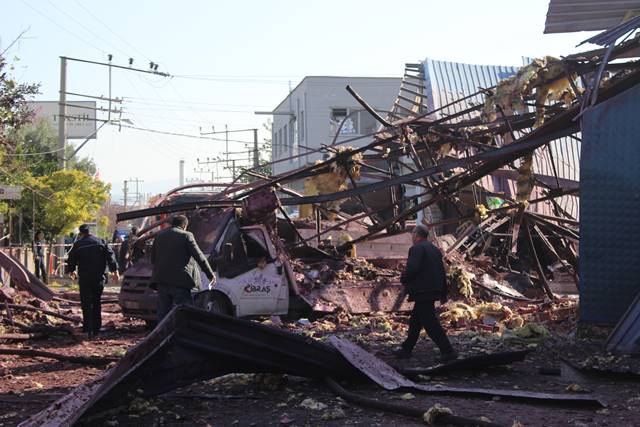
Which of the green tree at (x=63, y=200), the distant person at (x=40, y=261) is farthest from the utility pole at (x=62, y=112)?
the distant person at (x=40, y=261)

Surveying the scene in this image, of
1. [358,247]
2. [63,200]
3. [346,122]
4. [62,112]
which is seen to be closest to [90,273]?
[358,247]

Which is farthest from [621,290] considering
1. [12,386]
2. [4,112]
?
[4,112]

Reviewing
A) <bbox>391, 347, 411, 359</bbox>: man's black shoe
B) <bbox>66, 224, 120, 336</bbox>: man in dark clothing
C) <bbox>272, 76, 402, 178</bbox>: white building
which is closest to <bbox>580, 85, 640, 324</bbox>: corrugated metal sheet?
<bbox>391, 347, 411, 359</bbox>: man's black shoe

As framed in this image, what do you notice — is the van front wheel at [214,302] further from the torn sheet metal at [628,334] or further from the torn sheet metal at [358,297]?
the torn sheet metal at [628,334]

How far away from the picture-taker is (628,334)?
9469 millimetres

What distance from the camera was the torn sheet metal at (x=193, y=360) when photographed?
22.2ft

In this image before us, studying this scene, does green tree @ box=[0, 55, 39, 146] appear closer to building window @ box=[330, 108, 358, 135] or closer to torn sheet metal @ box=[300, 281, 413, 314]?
torn sheet metal @ box=[300, 281, 413, 314]

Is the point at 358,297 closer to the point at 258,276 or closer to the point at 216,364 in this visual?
the point at 258,276

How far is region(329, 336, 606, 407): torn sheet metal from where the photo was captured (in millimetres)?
7199

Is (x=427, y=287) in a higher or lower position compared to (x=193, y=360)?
higher

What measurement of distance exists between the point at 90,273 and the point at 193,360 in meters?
6.63

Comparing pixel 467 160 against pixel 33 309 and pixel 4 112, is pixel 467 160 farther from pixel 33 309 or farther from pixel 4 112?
pixel 4 112

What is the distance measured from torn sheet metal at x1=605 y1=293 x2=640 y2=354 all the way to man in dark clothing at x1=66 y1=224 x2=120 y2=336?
7874mm

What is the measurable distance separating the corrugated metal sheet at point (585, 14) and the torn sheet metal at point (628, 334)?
18.1 ft
